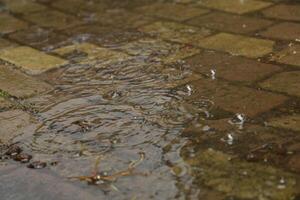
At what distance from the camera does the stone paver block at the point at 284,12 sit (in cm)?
463

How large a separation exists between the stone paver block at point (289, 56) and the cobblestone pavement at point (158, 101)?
15mm

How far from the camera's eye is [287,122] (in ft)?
9.48

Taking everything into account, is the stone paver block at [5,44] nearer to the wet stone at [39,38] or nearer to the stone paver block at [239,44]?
the wet stone at [39,38]

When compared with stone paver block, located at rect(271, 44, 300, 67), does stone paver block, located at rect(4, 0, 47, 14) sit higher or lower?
lower

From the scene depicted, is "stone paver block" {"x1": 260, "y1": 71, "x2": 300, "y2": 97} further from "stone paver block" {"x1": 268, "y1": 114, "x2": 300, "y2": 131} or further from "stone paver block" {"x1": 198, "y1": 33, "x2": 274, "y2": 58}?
"stone paver block" {"x1": 198, "y1": 33, "x2": 274, "y2": 58}

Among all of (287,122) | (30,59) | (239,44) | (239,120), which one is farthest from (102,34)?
(287,122)

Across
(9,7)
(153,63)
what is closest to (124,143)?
(153,63)

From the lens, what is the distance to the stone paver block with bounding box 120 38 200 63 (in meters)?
4.10

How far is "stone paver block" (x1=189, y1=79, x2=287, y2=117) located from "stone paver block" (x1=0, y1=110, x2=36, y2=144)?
1.08 meters

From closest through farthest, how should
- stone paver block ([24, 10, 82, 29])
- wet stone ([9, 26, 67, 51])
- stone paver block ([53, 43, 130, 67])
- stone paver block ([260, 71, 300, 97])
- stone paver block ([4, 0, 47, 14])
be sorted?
stone paver block ([260, 71, 300, 97]) → stone paver block ([53, 43, 130, 67]) → wet stone ([9, 26, 67, 51]) → stone paver block ([24, 10, 82, 29]) → stone paver block ([4, 0, 47, 14])

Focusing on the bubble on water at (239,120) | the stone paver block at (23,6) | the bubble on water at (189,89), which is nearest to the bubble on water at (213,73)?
the bubble on water at (189,89)

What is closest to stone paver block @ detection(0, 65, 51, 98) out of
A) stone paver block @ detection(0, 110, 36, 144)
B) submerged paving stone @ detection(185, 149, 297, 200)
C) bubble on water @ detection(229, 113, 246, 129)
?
stone paver block @ detection(0, 110, 36, 144)

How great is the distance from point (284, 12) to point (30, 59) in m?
2.35

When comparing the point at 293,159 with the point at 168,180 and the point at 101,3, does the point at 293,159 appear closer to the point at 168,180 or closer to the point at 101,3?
the point at 168,180
